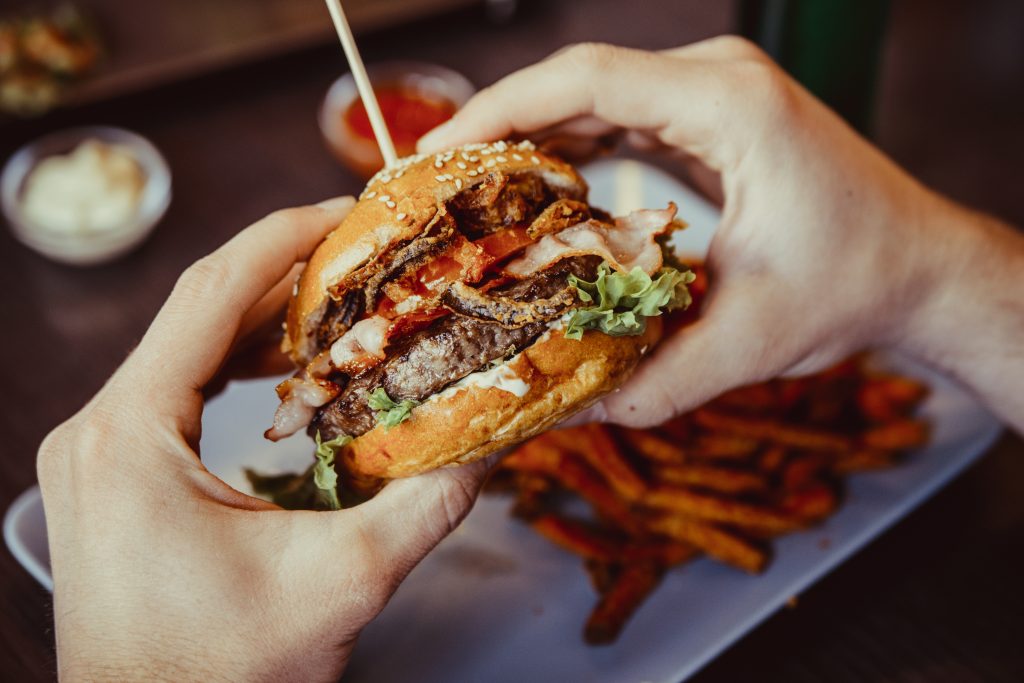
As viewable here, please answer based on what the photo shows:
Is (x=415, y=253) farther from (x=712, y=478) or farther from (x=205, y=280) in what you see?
(x=712, y=478)

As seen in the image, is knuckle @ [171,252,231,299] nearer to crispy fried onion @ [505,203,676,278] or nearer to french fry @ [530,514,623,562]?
crispy fried onion @ [505,203,676,278]

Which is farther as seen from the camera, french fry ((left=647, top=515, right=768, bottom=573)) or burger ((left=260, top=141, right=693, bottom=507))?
french fry ((left=647, top=515, right=768, bottom=573))

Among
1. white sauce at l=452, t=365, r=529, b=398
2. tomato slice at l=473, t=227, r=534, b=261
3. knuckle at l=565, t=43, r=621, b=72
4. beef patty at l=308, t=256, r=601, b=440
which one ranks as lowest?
white sauce at l=452, t=365, r=529, b=398

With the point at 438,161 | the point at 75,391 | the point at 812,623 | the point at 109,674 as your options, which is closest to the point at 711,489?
the point at 812,623

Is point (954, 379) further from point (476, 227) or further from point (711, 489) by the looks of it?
point (476, 227)

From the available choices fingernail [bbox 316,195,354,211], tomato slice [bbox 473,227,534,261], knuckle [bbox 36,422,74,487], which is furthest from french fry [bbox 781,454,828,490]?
knuckle [bbox 36,422,74,487]

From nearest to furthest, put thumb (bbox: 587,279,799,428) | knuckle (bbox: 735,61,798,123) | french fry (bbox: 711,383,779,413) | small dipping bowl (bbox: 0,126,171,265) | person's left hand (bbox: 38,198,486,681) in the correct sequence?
person's left hand (bbox: 38,198,486,681)
thumb (bbox: 587,279,799,428)
knuckle (bbox: 735,61,798,123)
french fry (bbox: 711,383,779,413)
small dipping bowl (bbox: 0,126,171,265)

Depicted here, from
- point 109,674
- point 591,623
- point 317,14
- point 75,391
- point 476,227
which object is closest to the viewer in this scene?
point 109,674

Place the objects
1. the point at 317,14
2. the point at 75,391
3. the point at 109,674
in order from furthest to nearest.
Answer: the point at 317,14
the point at 75,391
the point at 109,674
